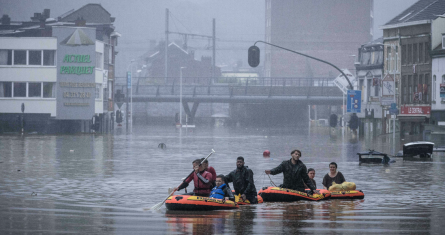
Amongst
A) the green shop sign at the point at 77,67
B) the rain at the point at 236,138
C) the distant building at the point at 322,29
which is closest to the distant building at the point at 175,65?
the rain at the point at 236,138

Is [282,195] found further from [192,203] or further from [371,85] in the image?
[371,85]

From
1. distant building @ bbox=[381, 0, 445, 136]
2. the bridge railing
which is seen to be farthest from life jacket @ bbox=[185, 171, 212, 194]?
the bridge railing

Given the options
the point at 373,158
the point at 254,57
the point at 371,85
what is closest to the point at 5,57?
the point at 371,85

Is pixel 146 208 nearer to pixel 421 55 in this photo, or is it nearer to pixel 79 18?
pixel 421 55

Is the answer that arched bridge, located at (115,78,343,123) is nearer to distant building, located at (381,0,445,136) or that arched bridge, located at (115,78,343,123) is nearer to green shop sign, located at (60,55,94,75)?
green shop sign, located at (60,55,94,75)

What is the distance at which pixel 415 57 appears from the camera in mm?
61062

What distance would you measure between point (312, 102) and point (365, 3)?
37.3 m

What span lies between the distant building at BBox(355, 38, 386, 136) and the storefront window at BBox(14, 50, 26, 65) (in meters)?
32.4

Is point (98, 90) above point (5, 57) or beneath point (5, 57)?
beneath

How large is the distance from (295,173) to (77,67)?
185 ft

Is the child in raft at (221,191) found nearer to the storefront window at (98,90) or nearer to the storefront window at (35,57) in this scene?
the storefront window at (35,57)

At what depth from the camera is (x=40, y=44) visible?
70.4 m

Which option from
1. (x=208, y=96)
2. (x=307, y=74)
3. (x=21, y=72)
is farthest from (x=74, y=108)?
(x=307, y=74)

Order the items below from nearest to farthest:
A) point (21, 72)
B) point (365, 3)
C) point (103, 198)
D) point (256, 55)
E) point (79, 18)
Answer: point (103, 198), point (256, 55), point (21, 72), point (79, 18), point (365, 3)
